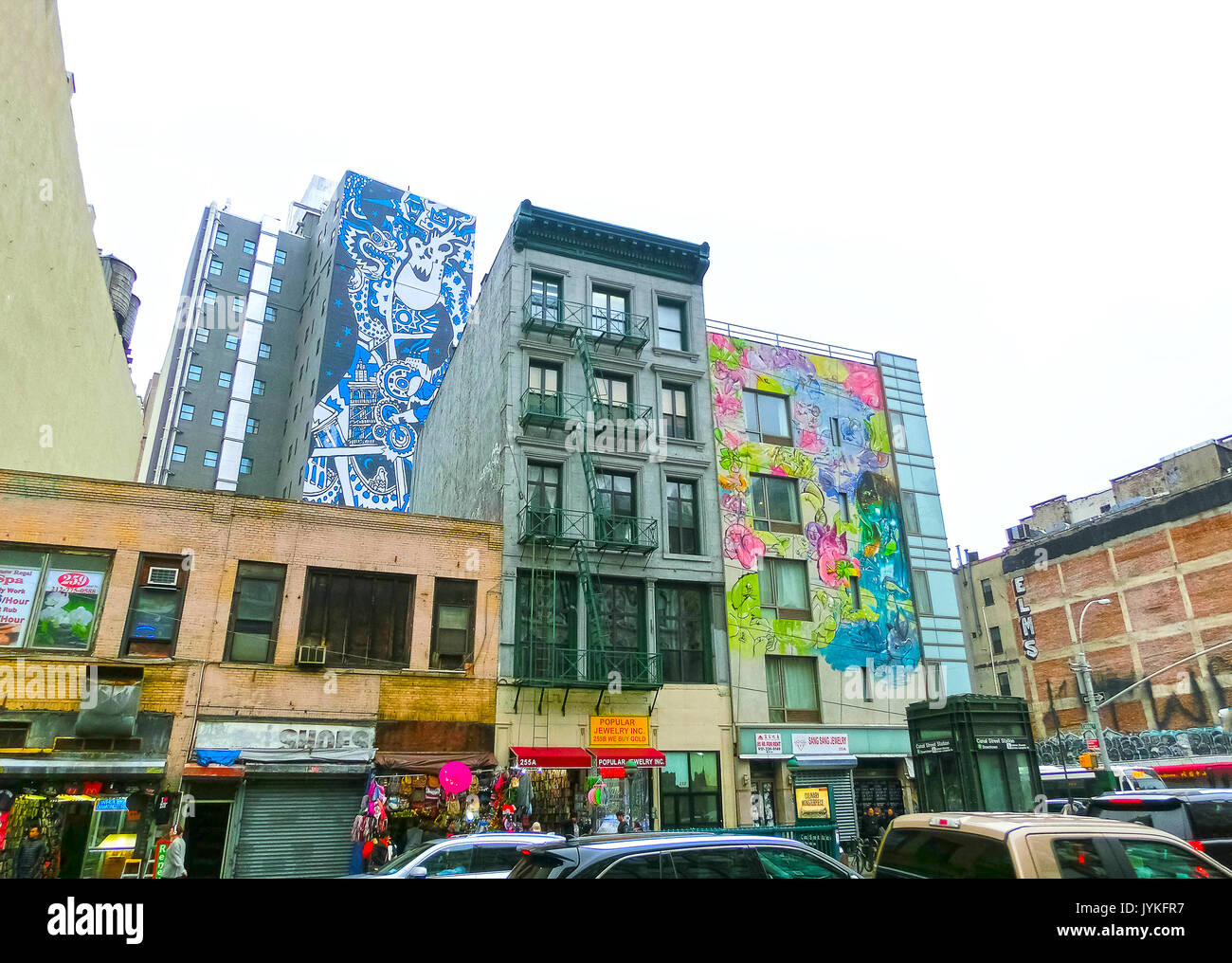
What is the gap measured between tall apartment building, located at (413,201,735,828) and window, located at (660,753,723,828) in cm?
5

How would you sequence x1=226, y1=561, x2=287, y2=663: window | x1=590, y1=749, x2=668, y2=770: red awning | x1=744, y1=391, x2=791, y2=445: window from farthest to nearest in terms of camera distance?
x1=744, y1=391, x2=791, y2=445: window → x1=590, y1=749, x2=668, y2=770: red awning → x1=226, y1=561, x2=287, y2=663: window

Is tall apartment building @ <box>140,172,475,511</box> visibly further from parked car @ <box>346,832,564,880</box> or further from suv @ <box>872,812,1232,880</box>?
suv @ <box>872,812,1232,880</box>

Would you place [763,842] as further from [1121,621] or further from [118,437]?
[1121,621]

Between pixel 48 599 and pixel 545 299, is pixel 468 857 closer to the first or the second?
pixel 48 599

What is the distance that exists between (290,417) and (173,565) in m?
55.7

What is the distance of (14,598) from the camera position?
64.4ft

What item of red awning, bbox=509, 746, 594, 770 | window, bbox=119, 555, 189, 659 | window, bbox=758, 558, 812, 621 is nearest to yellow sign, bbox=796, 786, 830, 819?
window, bbox=758, 558, 812, 621

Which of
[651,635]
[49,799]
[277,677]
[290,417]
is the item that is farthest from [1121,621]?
[290,417]

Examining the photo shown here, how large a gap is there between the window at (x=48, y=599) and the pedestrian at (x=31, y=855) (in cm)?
434

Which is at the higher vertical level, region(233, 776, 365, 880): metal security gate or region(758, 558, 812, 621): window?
region(758, 558, 812, 621): window

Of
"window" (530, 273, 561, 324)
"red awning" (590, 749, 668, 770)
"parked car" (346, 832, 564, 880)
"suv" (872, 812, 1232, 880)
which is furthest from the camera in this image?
"window" (530, 273, 561, 324)

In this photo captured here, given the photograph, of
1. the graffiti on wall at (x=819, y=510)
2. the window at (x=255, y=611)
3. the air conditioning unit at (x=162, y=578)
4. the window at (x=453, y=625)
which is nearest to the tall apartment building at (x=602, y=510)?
the graffiti on wall at (x=819, y=510)

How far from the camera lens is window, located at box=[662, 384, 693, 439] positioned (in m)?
28.9
